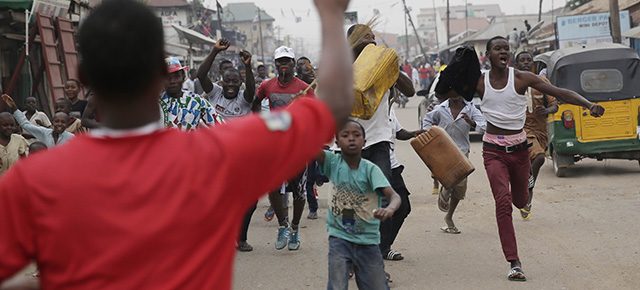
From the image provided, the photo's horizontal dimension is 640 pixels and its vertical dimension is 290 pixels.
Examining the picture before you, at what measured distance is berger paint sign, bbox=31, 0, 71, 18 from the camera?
1439 centimetres

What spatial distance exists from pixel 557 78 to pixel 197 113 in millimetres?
8122

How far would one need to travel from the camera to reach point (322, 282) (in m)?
6.58

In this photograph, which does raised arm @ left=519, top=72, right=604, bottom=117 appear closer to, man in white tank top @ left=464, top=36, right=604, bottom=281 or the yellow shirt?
man in white tank top @ left=464, top=36, right=604, bottom=281

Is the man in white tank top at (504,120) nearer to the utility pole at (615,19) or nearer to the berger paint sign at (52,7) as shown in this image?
the berger paint sign at (52,7)

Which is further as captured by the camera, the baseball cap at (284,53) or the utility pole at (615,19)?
the utility pole at (615,19)

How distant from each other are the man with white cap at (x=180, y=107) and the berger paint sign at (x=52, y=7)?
28.7 ft

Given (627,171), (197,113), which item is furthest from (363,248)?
(627,171)

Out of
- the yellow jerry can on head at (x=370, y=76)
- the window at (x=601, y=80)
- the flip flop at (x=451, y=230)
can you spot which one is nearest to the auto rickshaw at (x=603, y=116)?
the window at (x=601, y=80)

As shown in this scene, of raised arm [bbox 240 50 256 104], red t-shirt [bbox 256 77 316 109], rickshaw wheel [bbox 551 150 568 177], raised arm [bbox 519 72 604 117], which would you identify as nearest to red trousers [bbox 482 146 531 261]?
raised arm [bbox 519 72 604 117]

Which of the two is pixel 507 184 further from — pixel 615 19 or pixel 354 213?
pixel 615 19

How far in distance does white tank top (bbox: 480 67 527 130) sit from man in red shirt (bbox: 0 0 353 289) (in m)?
5.19

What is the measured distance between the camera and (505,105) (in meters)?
6.71

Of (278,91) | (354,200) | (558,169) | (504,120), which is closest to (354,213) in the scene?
(354,200)

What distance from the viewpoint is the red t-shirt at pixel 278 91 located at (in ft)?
26.8
